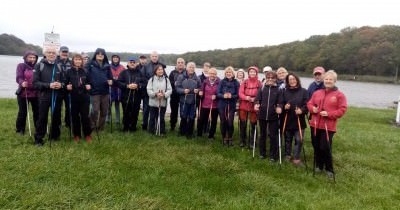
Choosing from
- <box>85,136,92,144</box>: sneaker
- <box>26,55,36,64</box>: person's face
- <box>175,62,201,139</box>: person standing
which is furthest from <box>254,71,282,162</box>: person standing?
<box>26,55,36,64</box>: person's face

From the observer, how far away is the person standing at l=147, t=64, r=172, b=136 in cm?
1048

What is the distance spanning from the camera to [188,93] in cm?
1060

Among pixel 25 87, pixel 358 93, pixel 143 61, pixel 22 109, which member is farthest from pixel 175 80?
pixel 358 93

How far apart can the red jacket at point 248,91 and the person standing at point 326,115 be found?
1.72 m

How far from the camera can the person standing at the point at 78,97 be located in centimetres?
924

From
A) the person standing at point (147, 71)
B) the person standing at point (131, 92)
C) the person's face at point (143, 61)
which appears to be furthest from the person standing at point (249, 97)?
the person's face at point (143, 61)

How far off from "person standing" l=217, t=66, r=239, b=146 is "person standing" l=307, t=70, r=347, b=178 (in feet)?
7.77

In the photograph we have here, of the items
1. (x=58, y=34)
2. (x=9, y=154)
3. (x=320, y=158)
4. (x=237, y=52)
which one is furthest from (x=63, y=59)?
(x=237, y=52)

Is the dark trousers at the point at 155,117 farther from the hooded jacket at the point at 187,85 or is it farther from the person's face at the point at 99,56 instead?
the person's face at the point at 99,56

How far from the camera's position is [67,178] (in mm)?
6664

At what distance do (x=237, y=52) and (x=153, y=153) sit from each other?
150 meters

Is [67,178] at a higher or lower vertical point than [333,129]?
lower

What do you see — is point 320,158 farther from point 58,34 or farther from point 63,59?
point 58,34

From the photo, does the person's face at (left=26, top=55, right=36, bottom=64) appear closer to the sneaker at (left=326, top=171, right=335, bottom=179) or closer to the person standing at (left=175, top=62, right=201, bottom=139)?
the person standing at (left=175, top=62, right=201, bottom=139)
